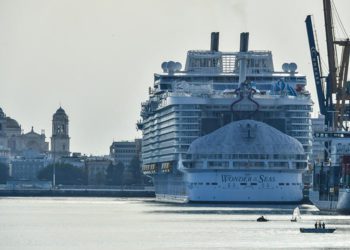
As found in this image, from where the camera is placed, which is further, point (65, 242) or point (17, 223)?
point (17, 223)

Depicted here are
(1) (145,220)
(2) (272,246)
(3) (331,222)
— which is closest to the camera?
(2) (272,246)

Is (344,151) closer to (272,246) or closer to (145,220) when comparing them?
(145,220)

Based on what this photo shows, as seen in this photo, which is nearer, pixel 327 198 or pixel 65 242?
pixel 65 242

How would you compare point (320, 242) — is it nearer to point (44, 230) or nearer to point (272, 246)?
point (272, 246)

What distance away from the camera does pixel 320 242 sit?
13988 centimetres

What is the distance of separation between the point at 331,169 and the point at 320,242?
58.2 m

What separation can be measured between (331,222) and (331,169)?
89.6 ft

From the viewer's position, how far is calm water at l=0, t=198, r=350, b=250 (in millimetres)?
138375

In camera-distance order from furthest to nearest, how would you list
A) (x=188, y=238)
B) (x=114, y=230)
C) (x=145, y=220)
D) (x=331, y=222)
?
(x=145, y=220) < (x=331, y=222) < (x=114, y=230) < (x=188, y=238)

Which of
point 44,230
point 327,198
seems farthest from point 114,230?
point 327,198

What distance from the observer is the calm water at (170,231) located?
138 meters

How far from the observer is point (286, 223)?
6693 inches

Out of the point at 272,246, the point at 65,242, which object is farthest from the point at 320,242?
the point at 65,242

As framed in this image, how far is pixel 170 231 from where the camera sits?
6201 inches
